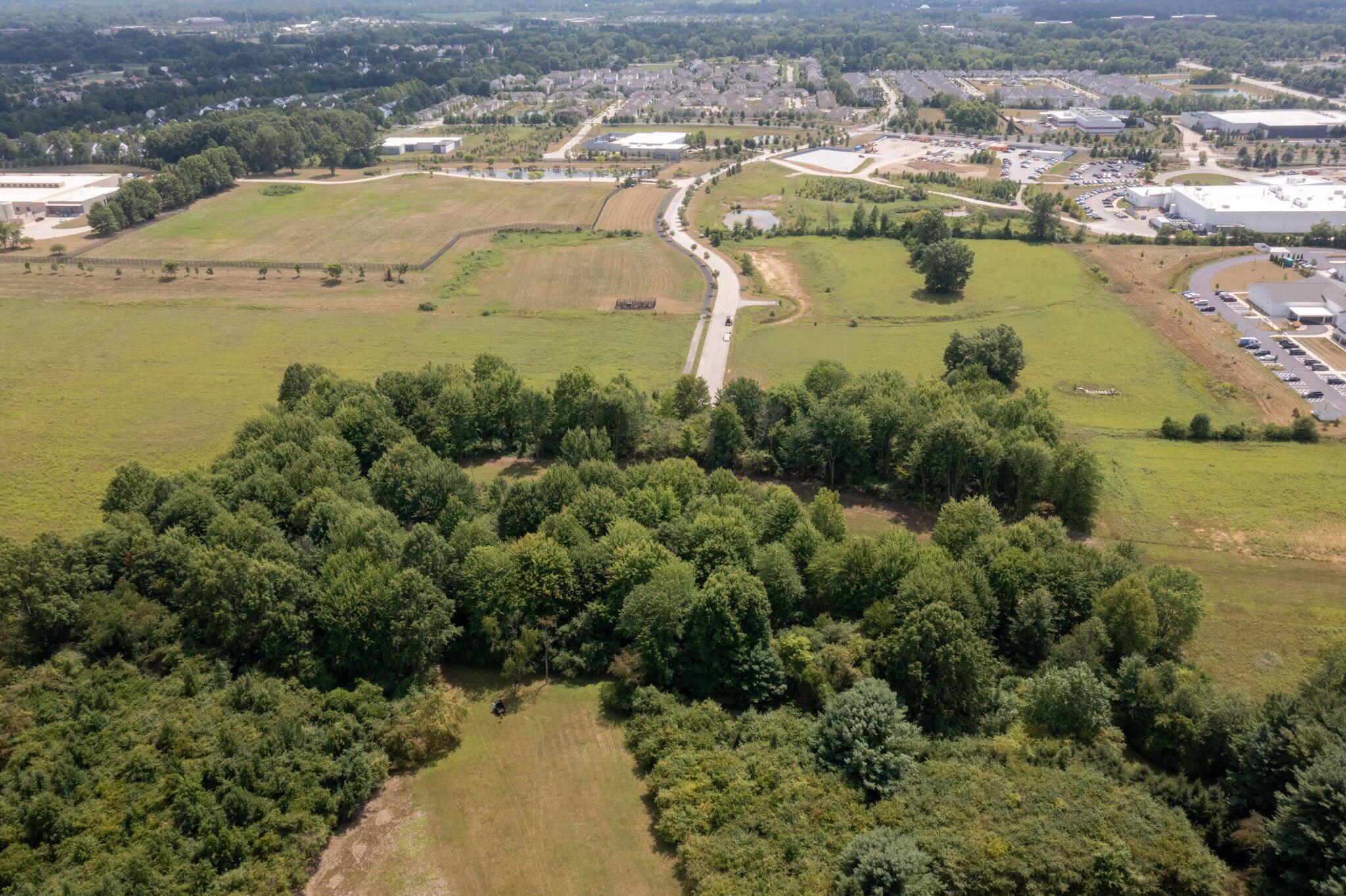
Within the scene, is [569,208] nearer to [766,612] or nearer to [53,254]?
[53,254]

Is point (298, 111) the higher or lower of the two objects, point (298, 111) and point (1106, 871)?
the higher

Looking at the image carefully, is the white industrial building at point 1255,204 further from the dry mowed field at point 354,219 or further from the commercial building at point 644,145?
the dry mowed field at point 354,219

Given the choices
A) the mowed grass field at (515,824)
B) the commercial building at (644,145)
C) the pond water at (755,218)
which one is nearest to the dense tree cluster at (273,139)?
the commercial building at (644,145)

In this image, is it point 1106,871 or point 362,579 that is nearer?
point 1106,871

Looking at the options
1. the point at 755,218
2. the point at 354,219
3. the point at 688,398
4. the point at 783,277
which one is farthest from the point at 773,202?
the point at 688,398

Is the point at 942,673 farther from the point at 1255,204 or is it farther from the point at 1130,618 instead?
the point at 1255,204

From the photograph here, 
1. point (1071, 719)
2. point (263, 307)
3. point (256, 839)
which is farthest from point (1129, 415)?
point (263, 307)

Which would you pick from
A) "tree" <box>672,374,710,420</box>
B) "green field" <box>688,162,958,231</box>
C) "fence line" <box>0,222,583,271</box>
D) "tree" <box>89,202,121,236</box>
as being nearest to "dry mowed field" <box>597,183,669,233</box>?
"green field" <box>688,162,958,231</box>
